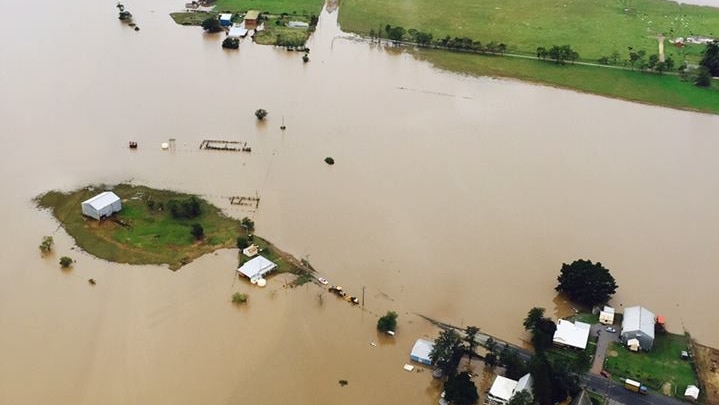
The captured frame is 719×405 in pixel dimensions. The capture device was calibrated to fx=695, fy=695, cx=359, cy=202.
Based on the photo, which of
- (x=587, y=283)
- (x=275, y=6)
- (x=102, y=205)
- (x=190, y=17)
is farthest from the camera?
(x=275, y=6)

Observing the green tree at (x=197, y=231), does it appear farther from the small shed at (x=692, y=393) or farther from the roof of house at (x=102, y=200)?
the small shed at (x=692, y=393)

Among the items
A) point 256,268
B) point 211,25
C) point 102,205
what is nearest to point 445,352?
point 256,268

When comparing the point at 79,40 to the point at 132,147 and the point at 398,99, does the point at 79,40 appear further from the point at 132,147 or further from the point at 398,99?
the point at 398,99

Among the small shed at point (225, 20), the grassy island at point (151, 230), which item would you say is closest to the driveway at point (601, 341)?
the grassy island at point (151, 230)

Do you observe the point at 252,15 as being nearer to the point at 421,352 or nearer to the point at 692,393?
the point at 421,352

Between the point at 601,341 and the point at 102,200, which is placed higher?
the point at 102,200

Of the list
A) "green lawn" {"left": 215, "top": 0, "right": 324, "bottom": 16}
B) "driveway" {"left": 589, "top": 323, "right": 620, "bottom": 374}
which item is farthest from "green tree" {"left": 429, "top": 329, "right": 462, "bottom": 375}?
"green lawn" {"left": 215, "top": 0, "right": 324, "bottom": 16}
